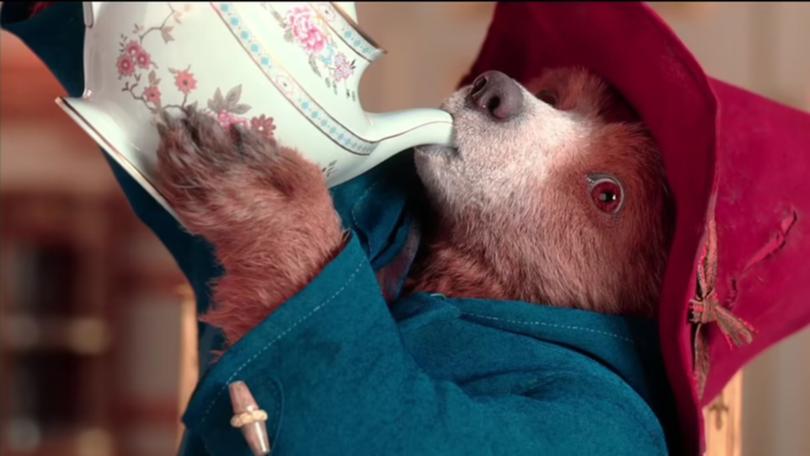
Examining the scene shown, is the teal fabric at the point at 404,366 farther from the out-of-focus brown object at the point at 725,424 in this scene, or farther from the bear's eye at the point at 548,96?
the out-of-focus brown object at the point at 725,424

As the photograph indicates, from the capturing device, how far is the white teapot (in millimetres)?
390

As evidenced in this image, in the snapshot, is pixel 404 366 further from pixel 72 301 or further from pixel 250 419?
pixel 72 301

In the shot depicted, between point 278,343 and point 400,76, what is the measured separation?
741mm

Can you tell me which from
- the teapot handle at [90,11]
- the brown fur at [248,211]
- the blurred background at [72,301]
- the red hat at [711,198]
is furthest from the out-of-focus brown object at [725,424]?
the blurred background at [72,301]

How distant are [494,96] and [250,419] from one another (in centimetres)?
28

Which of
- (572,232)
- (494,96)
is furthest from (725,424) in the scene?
(494,96)

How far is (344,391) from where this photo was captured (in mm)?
473

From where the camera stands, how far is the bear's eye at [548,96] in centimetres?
76

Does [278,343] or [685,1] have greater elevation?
[685,1]

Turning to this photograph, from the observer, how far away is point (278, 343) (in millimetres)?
480

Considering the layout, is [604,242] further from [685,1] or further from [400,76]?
[685,1]

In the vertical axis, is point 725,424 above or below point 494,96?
below

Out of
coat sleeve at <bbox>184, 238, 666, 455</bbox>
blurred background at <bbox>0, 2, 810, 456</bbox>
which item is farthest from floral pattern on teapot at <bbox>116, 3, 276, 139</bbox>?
blurred background at <bbox>0, 2, 810, 456</bbox>

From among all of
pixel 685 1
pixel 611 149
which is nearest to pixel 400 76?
pixel 685 1
